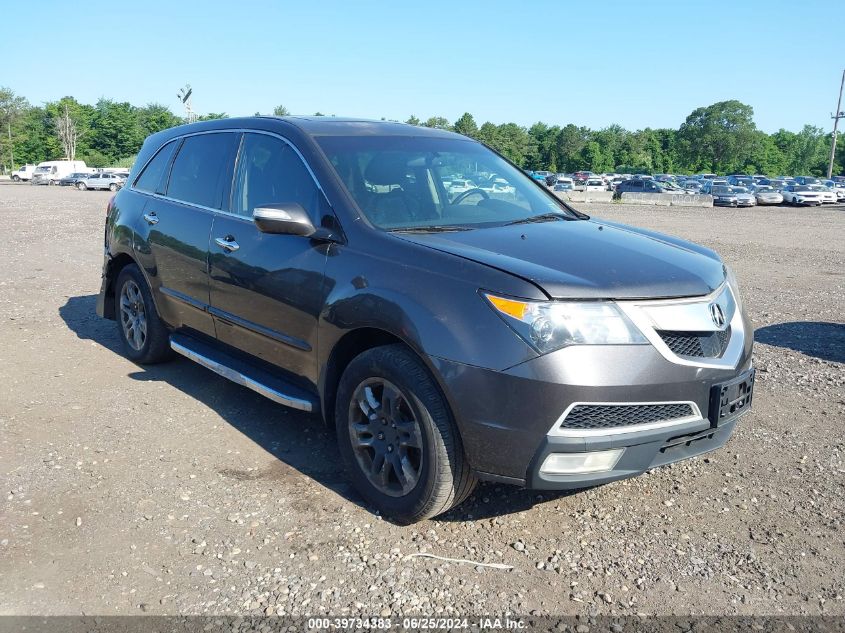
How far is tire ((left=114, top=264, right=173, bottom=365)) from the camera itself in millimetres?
5672

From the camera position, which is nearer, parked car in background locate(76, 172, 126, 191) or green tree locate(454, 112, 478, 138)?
parked car in background locate(76, 172, 126, 191)

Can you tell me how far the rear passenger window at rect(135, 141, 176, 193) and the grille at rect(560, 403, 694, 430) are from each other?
12.7 ft

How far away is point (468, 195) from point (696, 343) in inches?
67.0

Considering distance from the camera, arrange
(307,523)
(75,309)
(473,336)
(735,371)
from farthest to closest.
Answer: (75,309)
(307,523)
(735,371)
(473,336)

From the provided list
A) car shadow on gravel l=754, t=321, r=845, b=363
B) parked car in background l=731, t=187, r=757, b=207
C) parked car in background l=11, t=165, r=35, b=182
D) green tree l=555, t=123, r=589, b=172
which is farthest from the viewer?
green tree l=555, t=123, r=589, b=172

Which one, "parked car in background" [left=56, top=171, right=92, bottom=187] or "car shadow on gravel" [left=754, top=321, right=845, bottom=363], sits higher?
"parked car in background" [left=56, top=171, right=92, bottom=187]

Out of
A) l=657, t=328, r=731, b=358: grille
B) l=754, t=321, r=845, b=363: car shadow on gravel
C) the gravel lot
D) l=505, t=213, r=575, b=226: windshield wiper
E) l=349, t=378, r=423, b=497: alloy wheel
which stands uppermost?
l=505, t=213, r=575, b=226: windshield wiper

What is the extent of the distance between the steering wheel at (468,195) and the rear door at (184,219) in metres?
1.51

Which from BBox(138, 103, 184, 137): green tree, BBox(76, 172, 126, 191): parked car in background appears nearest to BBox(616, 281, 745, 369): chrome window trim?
BBox(76, 172, 126, 191): parked car in background

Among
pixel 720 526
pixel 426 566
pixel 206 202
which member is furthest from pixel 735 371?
pixel 206 202

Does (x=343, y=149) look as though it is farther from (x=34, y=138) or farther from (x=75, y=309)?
(x=34, y=138)

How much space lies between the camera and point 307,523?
11.7 feet

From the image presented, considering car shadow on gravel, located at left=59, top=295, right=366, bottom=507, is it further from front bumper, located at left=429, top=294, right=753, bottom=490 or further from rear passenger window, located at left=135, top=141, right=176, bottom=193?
rear passenger window, located at left=135, top=141, right=176, bottom=193

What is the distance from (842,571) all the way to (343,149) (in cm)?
320
